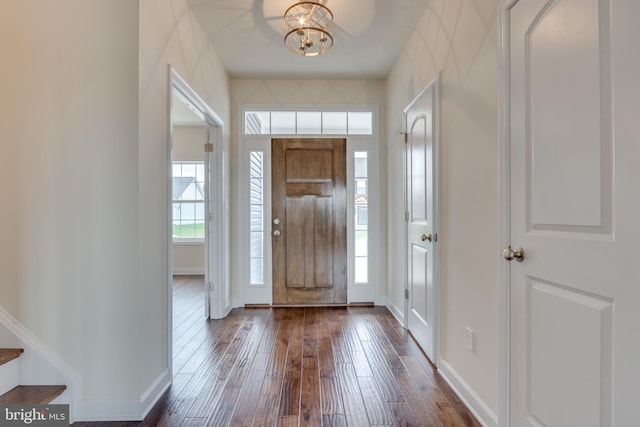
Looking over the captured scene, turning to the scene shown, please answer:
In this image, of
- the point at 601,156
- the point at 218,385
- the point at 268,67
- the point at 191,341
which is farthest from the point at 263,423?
the point at 268,67

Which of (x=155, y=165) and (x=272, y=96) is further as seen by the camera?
(x=272, y=96)

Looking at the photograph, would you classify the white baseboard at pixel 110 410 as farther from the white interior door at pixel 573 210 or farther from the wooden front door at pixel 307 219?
the wooden front door at pixel 307 219

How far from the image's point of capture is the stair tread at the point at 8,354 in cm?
165

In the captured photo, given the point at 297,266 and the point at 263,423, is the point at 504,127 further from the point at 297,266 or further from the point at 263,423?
the point at 297,266

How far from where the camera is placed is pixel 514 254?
4.68 feet

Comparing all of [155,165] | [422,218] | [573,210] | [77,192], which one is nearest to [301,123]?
[422,218]

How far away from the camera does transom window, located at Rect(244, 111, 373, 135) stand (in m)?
3.79

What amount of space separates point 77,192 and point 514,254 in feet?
7.45

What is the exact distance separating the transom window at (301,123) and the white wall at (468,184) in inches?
53.0

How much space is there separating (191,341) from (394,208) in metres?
2.43

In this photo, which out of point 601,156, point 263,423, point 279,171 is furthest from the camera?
point 279,171

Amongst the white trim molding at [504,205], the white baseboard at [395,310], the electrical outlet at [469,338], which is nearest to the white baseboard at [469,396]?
the white trim molding at [504,205]

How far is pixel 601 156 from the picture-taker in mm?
1031

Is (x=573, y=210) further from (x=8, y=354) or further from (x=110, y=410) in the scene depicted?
(x=8, y=354)
